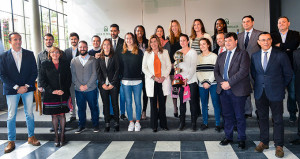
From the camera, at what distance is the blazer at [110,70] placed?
4.01 meters

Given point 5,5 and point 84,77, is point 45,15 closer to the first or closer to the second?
point 5,5

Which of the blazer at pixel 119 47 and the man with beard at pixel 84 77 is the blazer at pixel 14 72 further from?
the blazer at pixel 119 47

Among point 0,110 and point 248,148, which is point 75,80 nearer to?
point 248,148

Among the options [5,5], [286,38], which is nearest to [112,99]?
[286,38]

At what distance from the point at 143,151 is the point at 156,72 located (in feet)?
4.00

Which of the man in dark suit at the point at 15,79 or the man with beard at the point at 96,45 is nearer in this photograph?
the man in dark suit at the point at 15,79

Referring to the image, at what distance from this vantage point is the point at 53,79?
382cm

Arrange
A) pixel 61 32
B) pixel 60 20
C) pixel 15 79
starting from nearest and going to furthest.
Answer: pixel 15 79
pixel 60 20
pixel 61 32

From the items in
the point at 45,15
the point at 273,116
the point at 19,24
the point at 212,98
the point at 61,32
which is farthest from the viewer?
the point at 61,32

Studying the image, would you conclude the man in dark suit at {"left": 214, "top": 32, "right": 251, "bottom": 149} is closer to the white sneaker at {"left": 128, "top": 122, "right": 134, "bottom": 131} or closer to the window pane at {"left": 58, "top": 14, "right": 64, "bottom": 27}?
the white sneaker at {"left": 128, "top": 122, "right": 134, "bottom": 131}

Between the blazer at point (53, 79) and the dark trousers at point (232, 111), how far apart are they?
7.75 ft

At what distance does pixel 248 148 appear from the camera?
11.4ft

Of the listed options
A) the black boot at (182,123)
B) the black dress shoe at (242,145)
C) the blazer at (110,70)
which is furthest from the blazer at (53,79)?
the black dress shoe at (242,145)

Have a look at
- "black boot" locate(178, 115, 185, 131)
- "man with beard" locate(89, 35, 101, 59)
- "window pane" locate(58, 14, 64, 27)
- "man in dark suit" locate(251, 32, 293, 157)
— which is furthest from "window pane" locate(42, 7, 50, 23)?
"man in dark suit" locate(251, 32, 293, 157)
